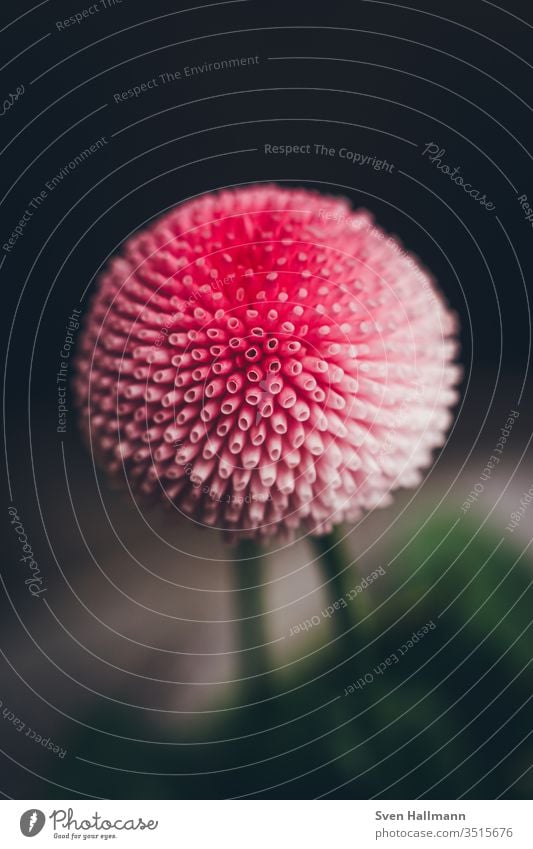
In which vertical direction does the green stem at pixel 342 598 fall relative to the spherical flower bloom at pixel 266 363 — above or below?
below
